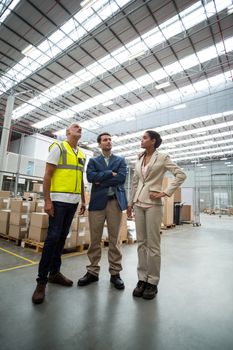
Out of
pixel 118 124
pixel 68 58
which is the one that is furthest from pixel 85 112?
pixel 68 58

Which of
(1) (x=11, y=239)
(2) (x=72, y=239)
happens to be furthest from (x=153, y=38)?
(1) (x=11, y=239)

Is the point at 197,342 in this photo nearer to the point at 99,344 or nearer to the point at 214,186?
the point at 99,344

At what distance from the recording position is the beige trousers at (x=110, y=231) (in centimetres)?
247

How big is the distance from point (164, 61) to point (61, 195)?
1085 cm

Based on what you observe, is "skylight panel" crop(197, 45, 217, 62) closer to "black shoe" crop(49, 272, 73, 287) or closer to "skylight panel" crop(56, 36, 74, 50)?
"skylight panel" crop(56, 36, 74, 50)

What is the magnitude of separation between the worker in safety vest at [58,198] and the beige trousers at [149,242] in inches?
31.2

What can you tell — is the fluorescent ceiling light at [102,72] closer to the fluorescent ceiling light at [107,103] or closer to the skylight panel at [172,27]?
the fluorescent ceiling light at [107,103]

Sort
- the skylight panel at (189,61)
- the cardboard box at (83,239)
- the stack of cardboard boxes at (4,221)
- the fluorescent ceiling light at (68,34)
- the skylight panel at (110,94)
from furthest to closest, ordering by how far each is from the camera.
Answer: the skylight panel at (110,94), the skylight panel at (189,61), the fluorescent ceiling light at (68,34), the stack of cardboard boxes at (4,221), the cardboard box at (83,239)

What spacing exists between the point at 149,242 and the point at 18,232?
3.33 meters

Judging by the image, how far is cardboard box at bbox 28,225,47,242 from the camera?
4.06 metres

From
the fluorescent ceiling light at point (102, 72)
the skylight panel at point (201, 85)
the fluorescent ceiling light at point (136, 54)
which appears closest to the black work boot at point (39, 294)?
the fluorescent ceiling light at point (136, 54)

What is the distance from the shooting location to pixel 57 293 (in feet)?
7.02

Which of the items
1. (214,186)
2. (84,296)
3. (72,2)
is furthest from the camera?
(214,186)

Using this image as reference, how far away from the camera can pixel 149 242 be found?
221 centimetres
